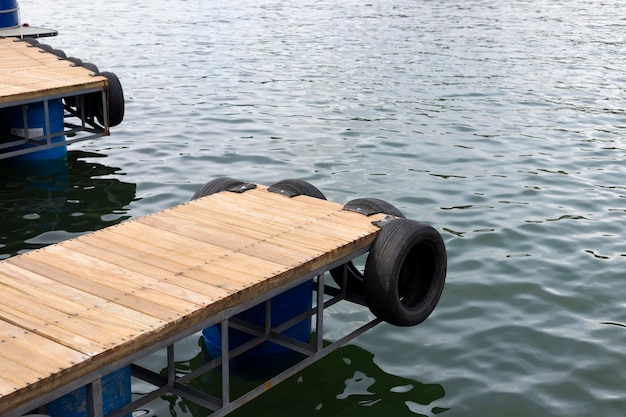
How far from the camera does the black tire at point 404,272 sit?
22.2 ft

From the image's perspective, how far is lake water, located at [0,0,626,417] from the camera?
739 centimetres

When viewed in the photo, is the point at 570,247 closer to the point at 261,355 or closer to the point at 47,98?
the point at 261,355

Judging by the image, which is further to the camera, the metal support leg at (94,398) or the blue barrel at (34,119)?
the blue barrel at (34,119)

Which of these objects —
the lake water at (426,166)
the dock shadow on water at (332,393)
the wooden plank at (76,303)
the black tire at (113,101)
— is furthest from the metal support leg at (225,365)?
the black tire at (113,101)

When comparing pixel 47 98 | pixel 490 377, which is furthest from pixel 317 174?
pixel 490 377

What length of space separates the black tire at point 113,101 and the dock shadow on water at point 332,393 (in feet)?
20.3

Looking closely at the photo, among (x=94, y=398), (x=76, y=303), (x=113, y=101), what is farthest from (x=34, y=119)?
(x=94, y=398)

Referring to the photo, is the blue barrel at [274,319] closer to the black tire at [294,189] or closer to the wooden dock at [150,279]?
the wooden dock at [150,279]

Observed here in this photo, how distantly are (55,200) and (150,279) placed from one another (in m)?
5.84

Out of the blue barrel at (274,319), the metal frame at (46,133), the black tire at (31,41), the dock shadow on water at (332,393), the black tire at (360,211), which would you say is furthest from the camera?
the black tire at (31,41)

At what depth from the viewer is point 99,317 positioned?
17.7 feet

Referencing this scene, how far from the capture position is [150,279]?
6.03 meters

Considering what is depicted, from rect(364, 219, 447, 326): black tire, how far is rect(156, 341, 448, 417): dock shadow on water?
1.96 feet

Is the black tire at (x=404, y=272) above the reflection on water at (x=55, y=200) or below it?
above
